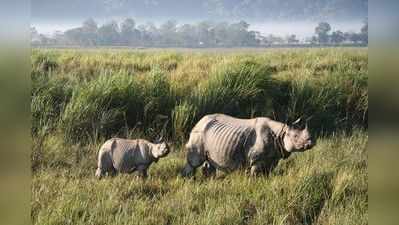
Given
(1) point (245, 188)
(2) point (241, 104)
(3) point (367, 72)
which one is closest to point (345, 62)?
(3) point (367, 72)

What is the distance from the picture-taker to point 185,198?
3.04 metres

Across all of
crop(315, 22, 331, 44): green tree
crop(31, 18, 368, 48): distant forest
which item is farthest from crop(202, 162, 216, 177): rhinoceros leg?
crop(315, 22, 331, 44): green tree

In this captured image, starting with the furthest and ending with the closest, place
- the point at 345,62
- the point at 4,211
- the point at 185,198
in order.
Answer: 1. the point at 345,62
2. the point at 185,198
3. the point at 4,211

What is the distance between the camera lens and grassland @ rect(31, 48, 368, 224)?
300cm

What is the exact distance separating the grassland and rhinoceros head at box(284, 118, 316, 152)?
120 millimetres

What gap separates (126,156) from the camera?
10.2 ft

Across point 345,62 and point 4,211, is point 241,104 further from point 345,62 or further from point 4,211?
point 4,211

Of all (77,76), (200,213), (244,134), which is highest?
(77,76)

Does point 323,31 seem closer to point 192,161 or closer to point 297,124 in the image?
point 297,124

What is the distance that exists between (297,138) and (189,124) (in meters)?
0.54

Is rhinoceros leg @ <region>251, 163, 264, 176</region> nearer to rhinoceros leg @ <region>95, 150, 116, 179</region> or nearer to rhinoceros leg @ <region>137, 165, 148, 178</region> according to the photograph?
rhinoceros leg @ <region>137, 165, 148, 178</region>

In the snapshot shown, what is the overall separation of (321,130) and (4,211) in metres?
1.58

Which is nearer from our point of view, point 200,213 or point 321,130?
point 200,213

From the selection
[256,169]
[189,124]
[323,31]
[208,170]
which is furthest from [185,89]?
[323,31]
